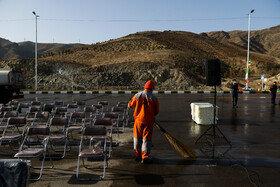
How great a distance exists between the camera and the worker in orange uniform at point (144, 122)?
18.0 ft

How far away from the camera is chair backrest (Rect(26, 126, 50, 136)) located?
566 centimetres

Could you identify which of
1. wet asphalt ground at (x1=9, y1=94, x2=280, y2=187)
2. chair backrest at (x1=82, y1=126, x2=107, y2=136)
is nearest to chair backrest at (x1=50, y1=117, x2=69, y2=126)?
chair backrest at (x1=82, y1=126, x2=107, y2=136)

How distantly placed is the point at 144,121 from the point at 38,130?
8.19ft

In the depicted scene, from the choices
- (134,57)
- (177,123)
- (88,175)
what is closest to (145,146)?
(88,175)

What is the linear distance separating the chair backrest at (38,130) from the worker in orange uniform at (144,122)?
205 cm

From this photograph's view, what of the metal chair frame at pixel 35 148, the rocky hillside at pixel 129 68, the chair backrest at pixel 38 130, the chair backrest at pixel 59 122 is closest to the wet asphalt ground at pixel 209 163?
the metal chair frame at pixel 35 148

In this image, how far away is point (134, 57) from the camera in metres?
57.5

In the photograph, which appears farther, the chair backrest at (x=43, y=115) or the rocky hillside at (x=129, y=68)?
the rocky hillside at (x=129, y=68)

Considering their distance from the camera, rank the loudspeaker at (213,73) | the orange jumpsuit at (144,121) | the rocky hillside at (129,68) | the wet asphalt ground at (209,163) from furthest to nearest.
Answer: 1. the rocky hillside at (129,68)
2. the loudspeaker at (213,73)
3. the orange jumpsuit at (144,121)
4. the wet asphalt ground at (209,163)

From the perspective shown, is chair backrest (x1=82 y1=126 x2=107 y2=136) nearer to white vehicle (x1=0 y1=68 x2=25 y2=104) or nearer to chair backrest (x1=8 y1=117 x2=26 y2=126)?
chair backrest (x1=8 y1=117 x2=26 y2=126)

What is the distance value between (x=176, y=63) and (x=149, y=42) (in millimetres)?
22941

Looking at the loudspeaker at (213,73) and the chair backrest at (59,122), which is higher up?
the loudspeaker at (213,73)

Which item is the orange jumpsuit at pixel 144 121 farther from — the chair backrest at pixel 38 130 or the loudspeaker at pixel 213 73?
the loudspeaker at pixel 213 73

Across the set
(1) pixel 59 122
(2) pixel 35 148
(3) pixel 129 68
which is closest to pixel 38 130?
(2) pixel 35 148
